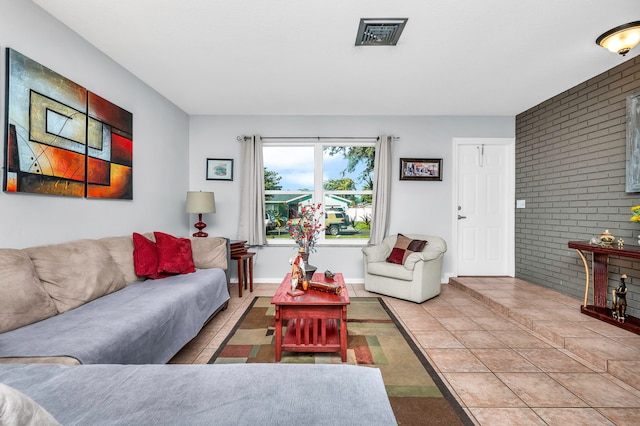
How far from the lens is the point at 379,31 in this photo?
2.49m

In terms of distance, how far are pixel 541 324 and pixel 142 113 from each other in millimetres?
4690

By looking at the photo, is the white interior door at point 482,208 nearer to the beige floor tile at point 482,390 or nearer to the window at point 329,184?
the window at point 329,184

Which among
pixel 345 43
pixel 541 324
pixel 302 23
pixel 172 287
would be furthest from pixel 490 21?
pixel 172 287

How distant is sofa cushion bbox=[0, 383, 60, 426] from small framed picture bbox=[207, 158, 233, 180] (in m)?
4.31

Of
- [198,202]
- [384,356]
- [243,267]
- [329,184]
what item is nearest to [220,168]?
[198,202]

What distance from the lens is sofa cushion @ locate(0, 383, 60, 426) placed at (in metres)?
0.47

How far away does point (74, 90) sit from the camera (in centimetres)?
245

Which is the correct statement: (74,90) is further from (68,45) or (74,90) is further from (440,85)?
(440,85)

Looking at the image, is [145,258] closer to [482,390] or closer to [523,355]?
[482,390]

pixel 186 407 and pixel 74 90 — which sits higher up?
pixel 74 90

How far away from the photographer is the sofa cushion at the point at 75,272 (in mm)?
1920

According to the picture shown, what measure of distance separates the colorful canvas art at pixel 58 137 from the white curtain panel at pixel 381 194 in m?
3.22

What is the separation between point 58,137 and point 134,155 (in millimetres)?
1018

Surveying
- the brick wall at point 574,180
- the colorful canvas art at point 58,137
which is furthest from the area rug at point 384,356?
the brick wall at point 574,180
